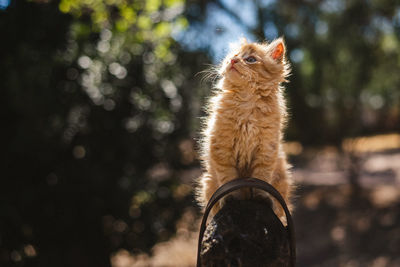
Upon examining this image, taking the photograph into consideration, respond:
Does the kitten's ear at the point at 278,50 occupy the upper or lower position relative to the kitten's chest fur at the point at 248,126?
upper

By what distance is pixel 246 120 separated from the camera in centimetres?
166

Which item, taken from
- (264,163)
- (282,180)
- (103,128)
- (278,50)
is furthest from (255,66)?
(103,128)

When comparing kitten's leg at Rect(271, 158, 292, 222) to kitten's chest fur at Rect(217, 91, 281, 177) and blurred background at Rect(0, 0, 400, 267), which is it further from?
blurred background at Rect(0, 0, 400, 267)

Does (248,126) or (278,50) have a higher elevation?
(278,50)

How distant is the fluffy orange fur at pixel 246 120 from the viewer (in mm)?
1672

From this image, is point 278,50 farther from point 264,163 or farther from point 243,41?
point 264,163

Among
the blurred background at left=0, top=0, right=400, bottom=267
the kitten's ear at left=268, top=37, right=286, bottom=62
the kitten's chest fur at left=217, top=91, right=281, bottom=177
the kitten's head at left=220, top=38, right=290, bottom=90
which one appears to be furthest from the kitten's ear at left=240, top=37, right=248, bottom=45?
the blurred background at left=0, top=0, right=400, bottom=267

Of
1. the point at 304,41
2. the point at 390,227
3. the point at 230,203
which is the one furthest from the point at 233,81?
the point at 390,227

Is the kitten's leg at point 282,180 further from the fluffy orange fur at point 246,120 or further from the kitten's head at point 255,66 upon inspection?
the kitten's head at point 255,66

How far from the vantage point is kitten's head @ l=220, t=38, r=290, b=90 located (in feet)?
5.52

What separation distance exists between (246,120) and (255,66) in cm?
27

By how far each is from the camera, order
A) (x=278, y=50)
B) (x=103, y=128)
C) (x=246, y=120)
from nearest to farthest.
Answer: (x=246, y=120) < (x=278, y=50) < (x=103, y=128)

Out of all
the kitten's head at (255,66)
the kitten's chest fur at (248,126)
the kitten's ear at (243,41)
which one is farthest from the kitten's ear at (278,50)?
the kitten's chest fur at (248,126)

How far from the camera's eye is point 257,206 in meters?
1.44
